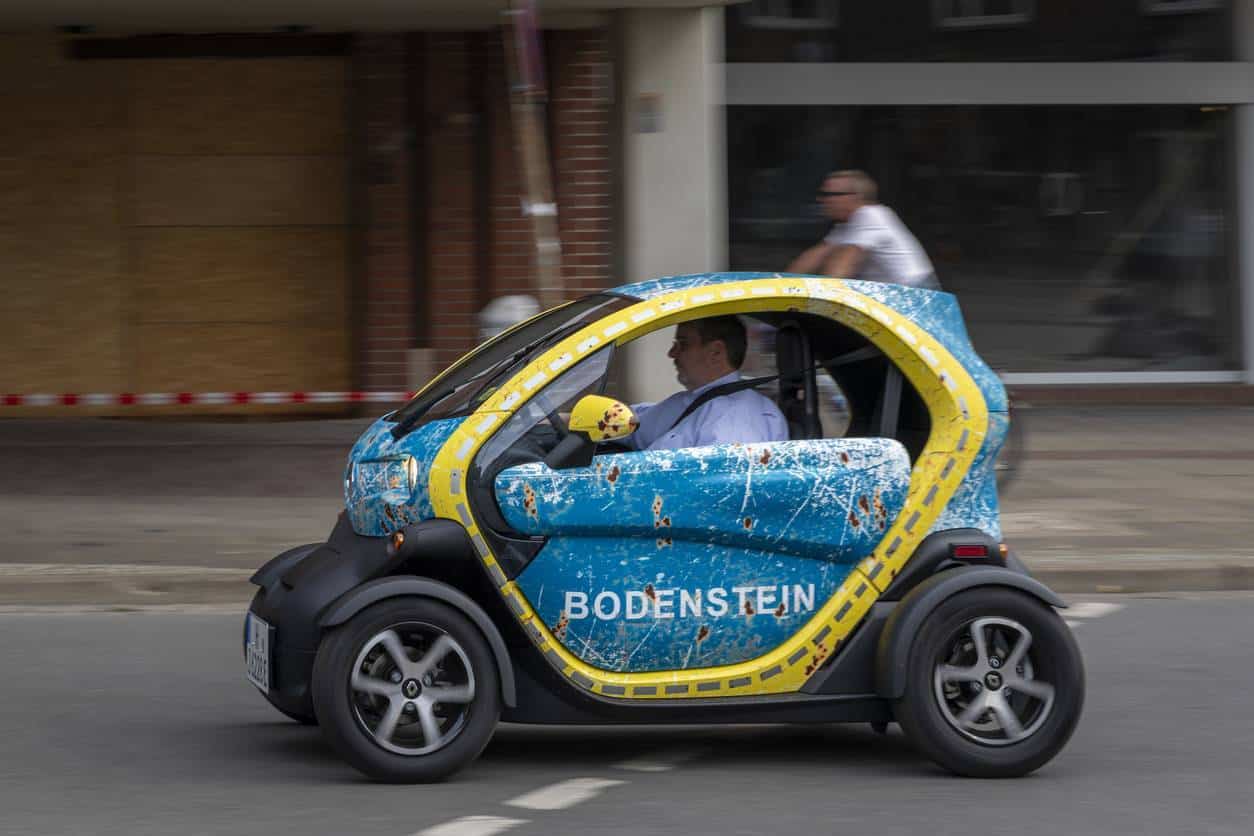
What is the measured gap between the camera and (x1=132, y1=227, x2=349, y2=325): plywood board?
15.8 meters

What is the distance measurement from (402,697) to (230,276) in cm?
1034

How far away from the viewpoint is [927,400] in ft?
20.8

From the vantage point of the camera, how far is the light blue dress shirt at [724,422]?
250 inches

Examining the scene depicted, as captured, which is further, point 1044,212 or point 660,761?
point 1044,212

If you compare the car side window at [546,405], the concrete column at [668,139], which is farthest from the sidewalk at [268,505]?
the car side window at [546,405]

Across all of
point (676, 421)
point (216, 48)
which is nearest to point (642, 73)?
point (216, 48)

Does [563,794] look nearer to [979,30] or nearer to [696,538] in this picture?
[696,538]

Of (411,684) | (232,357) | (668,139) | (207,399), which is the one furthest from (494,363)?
(232,357)

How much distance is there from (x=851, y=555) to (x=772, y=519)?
271 millimetres

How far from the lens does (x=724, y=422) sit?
636cm

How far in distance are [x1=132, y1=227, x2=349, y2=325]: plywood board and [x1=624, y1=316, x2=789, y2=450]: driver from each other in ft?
30.9

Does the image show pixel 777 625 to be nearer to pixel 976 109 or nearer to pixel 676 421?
pixel 676 421

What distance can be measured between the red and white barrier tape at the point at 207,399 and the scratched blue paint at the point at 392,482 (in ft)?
28.6

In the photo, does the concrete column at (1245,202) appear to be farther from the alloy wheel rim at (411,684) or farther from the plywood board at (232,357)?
the alloy wheel rim at (411,684)
